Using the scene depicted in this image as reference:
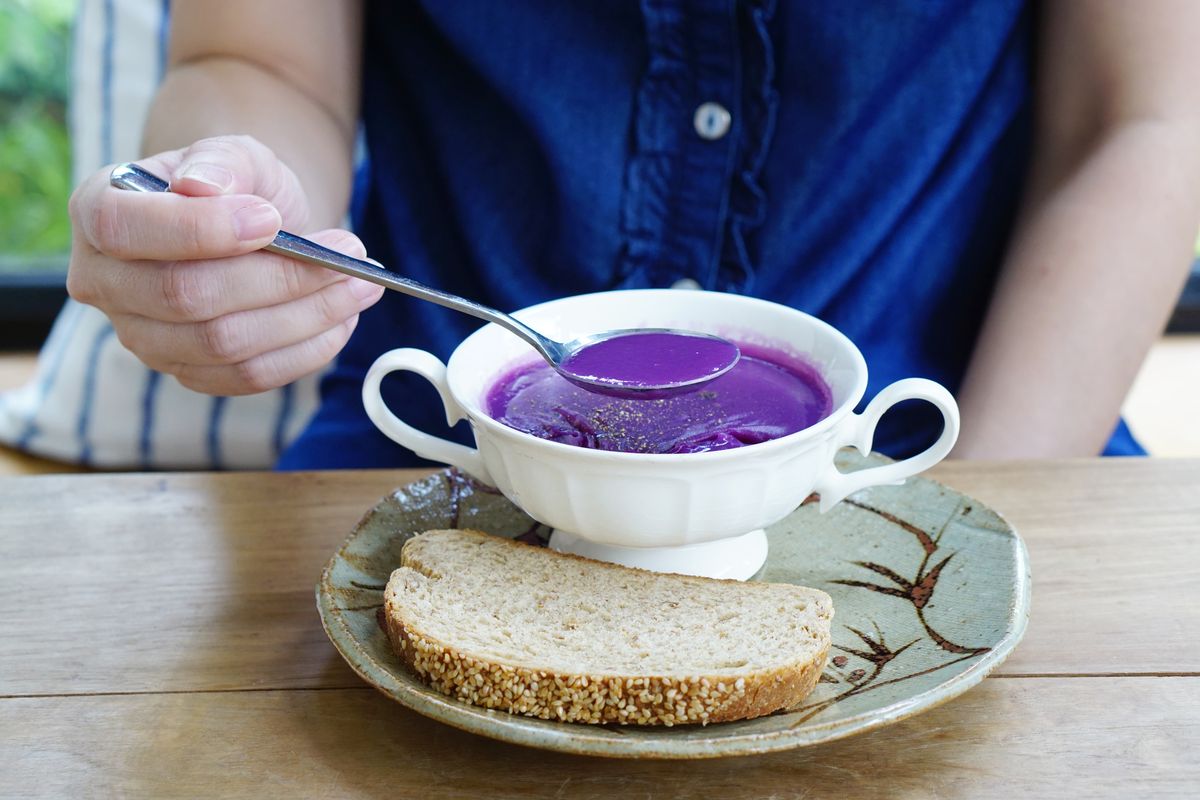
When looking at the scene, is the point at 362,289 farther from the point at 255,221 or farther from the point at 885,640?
the point at 885,640

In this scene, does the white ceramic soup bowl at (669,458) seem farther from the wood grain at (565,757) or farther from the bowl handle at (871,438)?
the wood grain at (565,757)

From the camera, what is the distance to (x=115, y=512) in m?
1.02

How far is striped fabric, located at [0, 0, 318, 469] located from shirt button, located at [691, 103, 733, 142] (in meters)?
0.99

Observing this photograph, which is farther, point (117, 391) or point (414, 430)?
point (117, 391)

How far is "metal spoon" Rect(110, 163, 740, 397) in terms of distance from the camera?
0.83 meters

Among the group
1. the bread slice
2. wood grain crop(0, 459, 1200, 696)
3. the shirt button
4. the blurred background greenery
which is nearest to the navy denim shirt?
the shirt button

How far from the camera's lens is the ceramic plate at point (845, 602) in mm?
638

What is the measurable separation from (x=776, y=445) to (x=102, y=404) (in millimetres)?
1522

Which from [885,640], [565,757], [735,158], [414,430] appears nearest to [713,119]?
[735,158]

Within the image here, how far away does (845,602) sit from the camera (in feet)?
2.66

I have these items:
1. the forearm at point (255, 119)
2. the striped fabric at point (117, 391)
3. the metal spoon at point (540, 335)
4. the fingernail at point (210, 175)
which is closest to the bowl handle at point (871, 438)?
the metal spoon at point (540, 335)

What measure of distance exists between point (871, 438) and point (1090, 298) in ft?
1.78

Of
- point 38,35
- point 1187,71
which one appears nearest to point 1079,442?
point 1187,71

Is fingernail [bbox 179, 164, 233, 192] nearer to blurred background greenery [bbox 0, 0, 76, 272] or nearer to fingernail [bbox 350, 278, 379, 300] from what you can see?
fingernail [bbox 350, 278, 379, 300]
